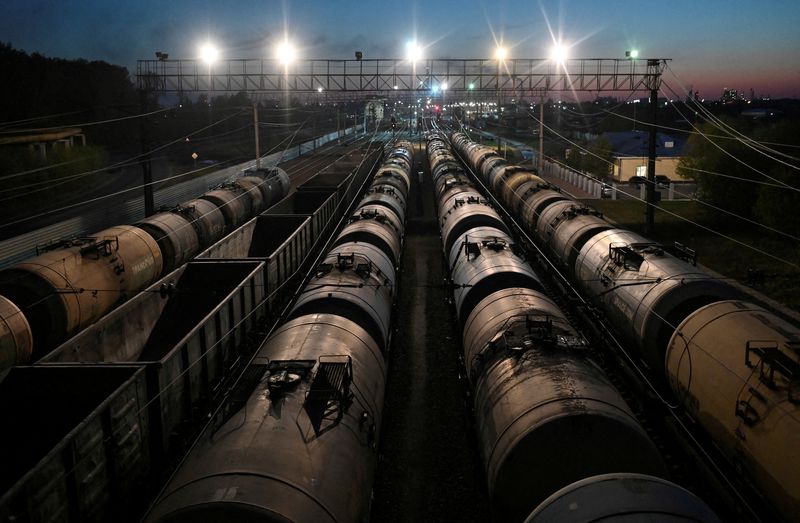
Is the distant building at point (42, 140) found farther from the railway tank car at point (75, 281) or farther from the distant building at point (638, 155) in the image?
the distant building at point (638, 155)

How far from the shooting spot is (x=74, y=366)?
1063cm

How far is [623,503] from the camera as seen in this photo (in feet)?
21.2

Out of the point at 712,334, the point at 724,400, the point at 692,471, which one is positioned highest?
the point at 712,334

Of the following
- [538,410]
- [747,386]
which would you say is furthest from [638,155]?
[538,410]

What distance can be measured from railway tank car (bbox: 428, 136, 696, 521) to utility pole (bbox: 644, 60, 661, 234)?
21.3m

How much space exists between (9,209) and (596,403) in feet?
153

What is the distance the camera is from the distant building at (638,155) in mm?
60312

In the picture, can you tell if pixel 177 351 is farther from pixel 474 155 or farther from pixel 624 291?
pixel 474 155

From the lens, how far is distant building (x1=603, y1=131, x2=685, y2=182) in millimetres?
60312

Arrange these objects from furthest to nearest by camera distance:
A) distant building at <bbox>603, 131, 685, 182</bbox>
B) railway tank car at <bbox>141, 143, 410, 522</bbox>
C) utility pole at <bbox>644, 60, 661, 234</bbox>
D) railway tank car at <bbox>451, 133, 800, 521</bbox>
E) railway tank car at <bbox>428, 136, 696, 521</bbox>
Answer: distant building at <bbox>603, 131, 685, 182</bbox>
utility pole at <bbox>644, 60, 661, 234</bbox>
railway tank car at <bbox>451, 133, 800, 521</bbox>
railway tank car at <bbox>428, 136, 696, 521</bbox>
railway tank car at <bbox>141, 143, 410, 522</bbox>

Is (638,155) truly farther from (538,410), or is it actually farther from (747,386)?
(538,410)

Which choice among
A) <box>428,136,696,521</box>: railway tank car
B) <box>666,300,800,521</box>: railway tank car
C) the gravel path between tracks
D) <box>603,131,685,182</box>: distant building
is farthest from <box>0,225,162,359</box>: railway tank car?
<box>603,131,685,182</box>: distant building

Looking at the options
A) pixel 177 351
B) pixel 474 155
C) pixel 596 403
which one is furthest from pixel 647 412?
pixel 474 155

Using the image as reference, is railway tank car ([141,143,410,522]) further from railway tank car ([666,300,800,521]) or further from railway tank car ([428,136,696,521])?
railway tank car ([666,300,800,521])
